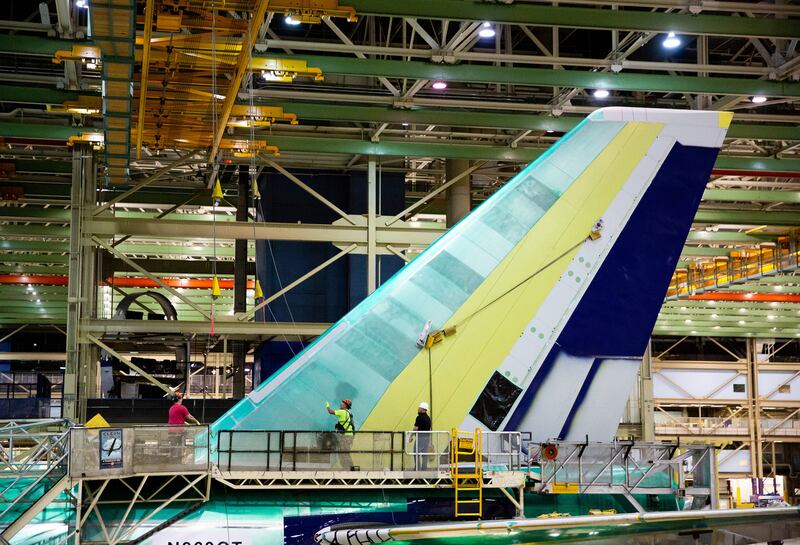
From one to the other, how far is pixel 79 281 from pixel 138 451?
64.1 feet

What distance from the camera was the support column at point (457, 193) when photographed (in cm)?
3772

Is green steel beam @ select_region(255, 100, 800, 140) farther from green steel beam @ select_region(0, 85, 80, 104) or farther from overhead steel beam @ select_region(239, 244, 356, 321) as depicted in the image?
green steel beam @ select_region(0, 85, 80, 104)

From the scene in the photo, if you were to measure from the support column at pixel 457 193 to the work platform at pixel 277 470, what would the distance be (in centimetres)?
2273

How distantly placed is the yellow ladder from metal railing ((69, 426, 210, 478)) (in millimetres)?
3659

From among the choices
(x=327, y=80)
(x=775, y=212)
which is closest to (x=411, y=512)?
(x=327, y=80)

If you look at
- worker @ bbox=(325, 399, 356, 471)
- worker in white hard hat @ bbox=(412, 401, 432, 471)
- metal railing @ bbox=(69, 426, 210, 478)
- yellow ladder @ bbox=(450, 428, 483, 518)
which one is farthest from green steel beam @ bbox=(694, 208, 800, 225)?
metal railing @ bbox=(69, 426, 210, 478)

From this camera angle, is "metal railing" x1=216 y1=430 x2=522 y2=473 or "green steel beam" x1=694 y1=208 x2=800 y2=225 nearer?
"metal railing" x1=216 y1=430 x2=522 y2=473

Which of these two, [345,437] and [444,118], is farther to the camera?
[444,118]

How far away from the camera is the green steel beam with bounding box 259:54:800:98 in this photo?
2706 centimetres

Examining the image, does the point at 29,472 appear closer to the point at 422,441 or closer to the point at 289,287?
the point at 422,441

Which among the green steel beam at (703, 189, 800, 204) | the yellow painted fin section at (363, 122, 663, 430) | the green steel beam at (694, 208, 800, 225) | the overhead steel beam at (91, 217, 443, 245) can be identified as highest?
the green steel beam at (703, 189, 800, 204)

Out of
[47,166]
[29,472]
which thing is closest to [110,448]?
[29,472]

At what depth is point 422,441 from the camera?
14719mm

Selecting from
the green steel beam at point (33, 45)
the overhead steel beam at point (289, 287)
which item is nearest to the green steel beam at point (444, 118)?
the overhead steel beam at point (289, 287)
